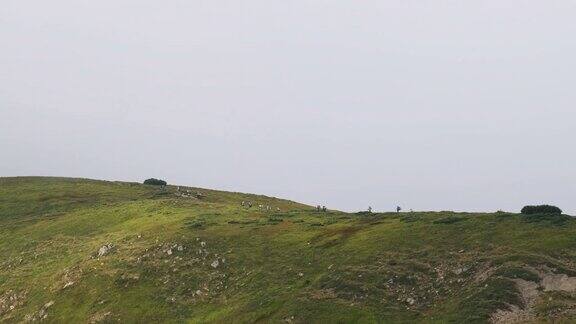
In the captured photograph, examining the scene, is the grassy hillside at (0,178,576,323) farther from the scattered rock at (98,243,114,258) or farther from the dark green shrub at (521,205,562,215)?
the dark green shrub at (521,205,562,215)

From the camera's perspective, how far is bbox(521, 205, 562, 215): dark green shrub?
45156mm

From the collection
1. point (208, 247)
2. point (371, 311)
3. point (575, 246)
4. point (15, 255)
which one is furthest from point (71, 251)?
point (575, 246)

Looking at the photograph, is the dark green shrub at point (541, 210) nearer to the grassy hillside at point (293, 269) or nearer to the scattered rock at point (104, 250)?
the grassy hillside at point (293, 269)

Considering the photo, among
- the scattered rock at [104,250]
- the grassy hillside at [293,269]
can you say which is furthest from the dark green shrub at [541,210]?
the scattered rock at [104,250]

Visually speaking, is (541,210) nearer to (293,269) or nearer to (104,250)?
(293,269)

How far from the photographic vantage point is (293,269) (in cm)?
4272

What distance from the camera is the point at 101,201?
8762cm

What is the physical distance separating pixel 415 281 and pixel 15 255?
4810cm

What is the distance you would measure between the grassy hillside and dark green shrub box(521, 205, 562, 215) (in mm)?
2274

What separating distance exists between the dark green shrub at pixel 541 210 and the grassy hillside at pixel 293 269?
7.46 ft

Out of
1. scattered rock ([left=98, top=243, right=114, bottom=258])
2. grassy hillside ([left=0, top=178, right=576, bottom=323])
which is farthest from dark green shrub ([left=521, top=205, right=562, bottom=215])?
scattered rock ([left=98, top=243, right=114, bottom=258])

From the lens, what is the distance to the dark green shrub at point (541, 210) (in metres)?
45.2

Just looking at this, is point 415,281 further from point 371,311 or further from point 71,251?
point 71,251

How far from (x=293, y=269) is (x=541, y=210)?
22674 millimetres
